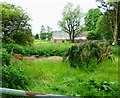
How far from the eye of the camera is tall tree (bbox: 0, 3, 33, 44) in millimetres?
3053

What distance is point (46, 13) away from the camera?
8.98 ft

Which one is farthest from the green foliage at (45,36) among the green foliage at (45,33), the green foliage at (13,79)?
the green foliage at (13,79)

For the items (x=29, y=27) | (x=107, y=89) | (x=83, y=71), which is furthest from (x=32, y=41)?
(x=107, y=89)

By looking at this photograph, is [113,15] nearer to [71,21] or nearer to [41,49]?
[71,21]

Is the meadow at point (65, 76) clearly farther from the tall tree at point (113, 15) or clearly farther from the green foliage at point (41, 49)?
the tall tree at point (113, 15)

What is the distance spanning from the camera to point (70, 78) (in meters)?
2.13

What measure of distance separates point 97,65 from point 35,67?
63 centimetres

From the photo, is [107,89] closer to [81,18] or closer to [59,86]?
[59,86]

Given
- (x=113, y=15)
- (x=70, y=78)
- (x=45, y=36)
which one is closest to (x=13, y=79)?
(x=70, y=78)

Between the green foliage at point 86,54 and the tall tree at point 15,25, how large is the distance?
0.69 m

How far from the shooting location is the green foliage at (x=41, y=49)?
114 inches

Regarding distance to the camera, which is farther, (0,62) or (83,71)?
(83,71)

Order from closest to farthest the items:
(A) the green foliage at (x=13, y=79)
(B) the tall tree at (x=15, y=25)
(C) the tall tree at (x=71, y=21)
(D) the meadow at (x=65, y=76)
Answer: (A) the green foliage at (x=13, y=79) < (D) the meadow at (x=65, y=76) < (C) the tall tree at (x=71, y=21) < (B) the tall tree at (x=15, y=25)

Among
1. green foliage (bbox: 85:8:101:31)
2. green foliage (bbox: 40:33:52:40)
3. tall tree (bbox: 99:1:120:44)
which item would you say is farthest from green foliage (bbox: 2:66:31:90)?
tall tree (bbox: 99:1:120:44)
